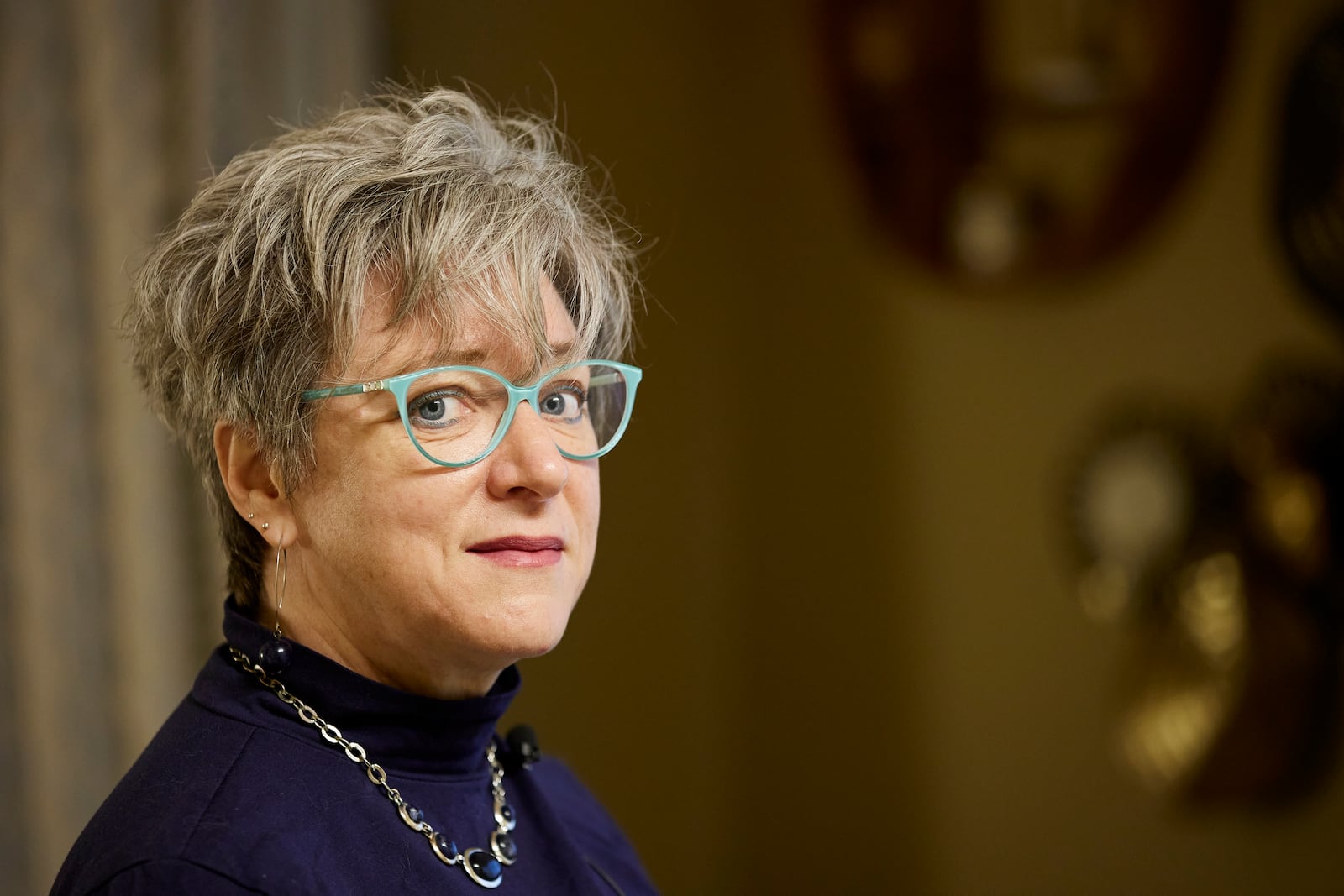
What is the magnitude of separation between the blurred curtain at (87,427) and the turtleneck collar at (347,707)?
959 mm

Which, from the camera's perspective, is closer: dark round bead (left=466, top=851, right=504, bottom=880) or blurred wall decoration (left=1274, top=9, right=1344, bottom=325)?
dark round bead (left=466, top=851, right=504, bottom=880)

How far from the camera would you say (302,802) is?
105cm

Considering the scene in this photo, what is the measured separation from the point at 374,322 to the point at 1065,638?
2216 millimetres

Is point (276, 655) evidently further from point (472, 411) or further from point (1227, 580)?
point (1227, 580)

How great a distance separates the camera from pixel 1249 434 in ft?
8.23

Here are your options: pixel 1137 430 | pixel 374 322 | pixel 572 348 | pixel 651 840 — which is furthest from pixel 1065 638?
pixel 374 322

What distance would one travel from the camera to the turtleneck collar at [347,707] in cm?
112

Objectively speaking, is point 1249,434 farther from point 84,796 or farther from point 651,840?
point 84,796

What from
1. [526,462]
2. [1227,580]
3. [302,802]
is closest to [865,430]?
[1227,580]

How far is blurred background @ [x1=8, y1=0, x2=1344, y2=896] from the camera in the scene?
6.69 feet

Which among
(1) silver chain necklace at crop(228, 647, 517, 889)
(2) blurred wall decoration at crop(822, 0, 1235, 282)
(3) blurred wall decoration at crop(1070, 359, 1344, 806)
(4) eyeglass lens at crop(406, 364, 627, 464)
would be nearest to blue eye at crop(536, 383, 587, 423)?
(4) eyeglass lens at crop(406, 364, 627, 464)

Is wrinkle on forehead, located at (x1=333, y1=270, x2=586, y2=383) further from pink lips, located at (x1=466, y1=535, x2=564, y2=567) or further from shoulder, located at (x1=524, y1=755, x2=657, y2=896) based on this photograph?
shoulder, located at (x1=524, y1=755, x2=657, y2=896)

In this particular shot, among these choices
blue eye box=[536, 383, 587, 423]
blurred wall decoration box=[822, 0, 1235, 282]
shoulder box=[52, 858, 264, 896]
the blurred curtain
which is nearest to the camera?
shoulder box=[52, 858, 264, 896]

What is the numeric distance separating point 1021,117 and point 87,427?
212cm
